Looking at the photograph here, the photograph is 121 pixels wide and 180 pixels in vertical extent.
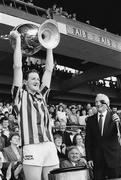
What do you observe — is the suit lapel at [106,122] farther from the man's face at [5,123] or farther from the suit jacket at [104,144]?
the man's face at [5,123]

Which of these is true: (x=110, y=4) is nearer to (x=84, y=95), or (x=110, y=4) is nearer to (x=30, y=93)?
(x=84, y=95)

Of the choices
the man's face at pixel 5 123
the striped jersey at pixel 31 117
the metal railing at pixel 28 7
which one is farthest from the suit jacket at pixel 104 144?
the metal railing at pixel 28 7

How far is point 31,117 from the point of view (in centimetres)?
239

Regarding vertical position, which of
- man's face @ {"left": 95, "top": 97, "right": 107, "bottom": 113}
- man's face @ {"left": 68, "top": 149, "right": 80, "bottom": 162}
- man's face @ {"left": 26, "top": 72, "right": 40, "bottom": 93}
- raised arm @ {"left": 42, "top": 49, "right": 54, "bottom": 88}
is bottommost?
man's face @ {"left": 68, "top": 149, "right": 80, "bottom": 162}

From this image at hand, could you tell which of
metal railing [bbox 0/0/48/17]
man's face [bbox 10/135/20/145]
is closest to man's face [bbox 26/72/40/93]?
man's face [bbox 10/135/20/145]

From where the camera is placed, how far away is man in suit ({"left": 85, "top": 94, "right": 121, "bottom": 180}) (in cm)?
347

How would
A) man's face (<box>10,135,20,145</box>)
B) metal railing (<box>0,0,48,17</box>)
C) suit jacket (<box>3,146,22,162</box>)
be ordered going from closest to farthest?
suit jacket (<box>3,146,22,162</box>) → man's face (<box>10,135,20,145</box>) → metal railing (<box>0,0,48,17</box>)

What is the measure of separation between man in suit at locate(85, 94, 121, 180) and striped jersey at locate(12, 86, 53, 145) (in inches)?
41.0

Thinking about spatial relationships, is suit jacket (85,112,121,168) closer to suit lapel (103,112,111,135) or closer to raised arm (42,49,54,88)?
suit lapel (103,112,111,135)

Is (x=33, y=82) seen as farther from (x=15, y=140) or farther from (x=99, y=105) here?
(x=15, y=140)

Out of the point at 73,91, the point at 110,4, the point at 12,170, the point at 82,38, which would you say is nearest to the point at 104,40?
the point at 82,38

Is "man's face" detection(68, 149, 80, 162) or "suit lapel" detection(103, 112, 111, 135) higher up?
"suit lapel" detection(103, 112, 111, 135)

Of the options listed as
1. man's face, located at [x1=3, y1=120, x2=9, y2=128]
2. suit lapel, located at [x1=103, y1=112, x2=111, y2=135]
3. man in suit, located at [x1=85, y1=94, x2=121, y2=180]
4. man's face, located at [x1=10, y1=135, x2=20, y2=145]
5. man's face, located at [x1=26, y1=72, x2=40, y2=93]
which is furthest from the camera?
man's face, located at [x1=3, y1=120, x2=9, y2=128]

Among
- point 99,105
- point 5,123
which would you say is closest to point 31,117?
point 99,105
